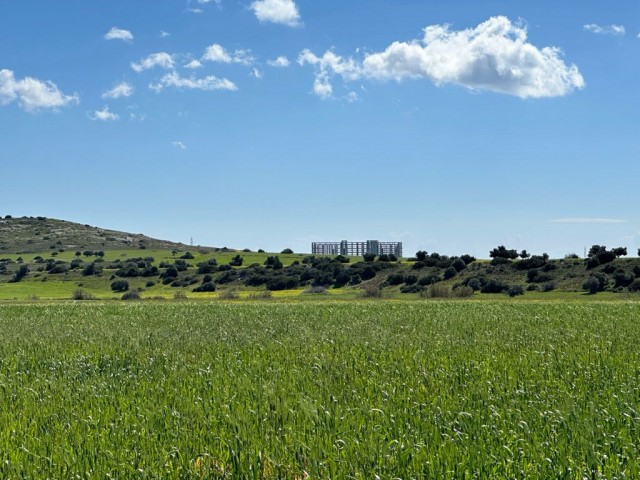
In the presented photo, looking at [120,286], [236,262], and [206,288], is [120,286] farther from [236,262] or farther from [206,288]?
[236,262]

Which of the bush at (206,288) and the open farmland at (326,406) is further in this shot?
the bush at (206,288)

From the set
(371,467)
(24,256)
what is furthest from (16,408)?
(24,256)

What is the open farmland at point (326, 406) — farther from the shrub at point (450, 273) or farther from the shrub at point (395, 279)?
the shrub at point (395, 279)

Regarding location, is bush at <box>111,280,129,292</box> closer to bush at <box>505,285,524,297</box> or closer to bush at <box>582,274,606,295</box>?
bush at <box>505,285,524,297</box>

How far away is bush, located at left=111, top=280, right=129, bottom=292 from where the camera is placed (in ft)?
307

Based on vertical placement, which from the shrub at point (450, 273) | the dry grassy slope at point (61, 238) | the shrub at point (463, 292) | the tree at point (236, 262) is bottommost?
the shrub at point (463, 292)

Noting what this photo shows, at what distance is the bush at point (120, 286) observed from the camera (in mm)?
93625

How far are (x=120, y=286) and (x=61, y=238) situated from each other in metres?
97.7

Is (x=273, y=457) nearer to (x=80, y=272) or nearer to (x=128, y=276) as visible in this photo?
(x=128, y=276)

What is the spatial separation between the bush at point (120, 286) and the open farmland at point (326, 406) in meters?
74.5

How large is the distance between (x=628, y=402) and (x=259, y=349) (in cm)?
1089

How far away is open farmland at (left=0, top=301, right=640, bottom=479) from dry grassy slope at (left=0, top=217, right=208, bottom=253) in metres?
159

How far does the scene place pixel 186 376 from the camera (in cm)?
1413

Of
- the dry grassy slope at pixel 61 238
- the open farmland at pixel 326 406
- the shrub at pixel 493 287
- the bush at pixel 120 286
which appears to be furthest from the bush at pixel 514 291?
the dry grassy slope at pixel 61 238
